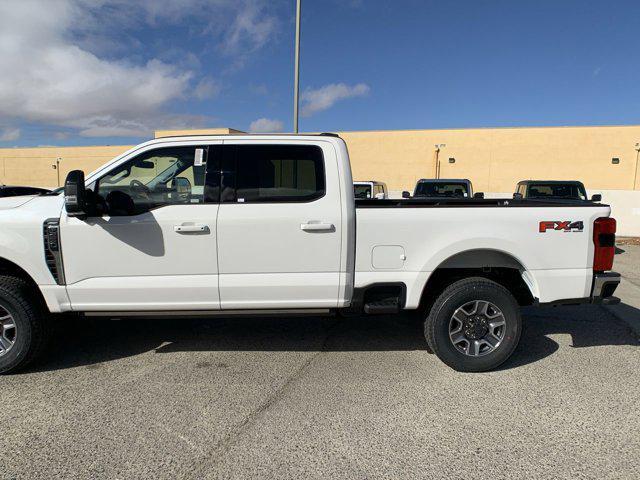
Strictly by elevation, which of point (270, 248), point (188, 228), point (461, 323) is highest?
point (188, 228)

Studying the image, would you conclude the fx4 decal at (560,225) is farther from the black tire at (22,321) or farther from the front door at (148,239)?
the black tire at (22,321)

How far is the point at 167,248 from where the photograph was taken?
11.7ft

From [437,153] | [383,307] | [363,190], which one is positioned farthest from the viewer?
[437,153]

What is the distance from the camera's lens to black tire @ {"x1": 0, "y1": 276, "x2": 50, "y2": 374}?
3564mm

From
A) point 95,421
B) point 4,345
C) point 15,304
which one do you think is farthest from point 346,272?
point 4,345

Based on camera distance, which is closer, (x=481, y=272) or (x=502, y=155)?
(x=481, y=272)

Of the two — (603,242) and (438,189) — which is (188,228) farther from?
(438,189)

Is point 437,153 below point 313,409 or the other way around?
the other way around

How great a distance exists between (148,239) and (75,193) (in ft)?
2.07

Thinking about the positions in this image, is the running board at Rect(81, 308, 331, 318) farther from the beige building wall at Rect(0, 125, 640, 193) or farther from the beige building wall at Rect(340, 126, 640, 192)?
the beige building wall at Rect(340, 126, 640, 192)

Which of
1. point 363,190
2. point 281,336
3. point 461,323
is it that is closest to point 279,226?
point 281,336

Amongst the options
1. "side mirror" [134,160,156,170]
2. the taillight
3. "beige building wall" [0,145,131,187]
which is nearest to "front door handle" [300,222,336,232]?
"side mirror" [134,160,156,170]

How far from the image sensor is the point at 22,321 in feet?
11.8

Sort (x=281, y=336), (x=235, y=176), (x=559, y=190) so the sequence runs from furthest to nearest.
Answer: (x=559, y=190), (x=281, y=336), (x=235, y=176)
